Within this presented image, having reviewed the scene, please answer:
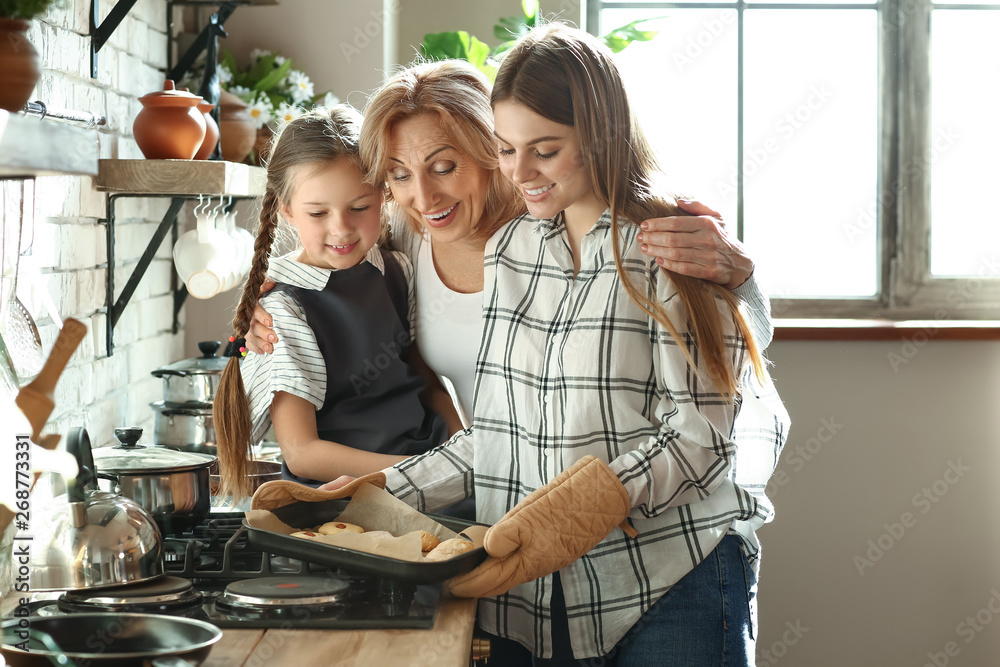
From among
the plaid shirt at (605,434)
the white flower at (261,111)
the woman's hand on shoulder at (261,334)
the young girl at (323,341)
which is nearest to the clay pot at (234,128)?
the white flower at (261,111)

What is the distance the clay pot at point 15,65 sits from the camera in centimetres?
71

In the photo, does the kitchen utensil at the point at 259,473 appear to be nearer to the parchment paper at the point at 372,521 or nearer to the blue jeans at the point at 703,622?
the parchment paper at the point at 372,521

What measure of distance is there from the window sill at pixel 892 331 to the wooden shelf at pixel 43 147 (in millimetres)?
1988

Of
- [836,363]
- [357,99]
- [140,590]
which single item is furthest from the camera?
[836,363]

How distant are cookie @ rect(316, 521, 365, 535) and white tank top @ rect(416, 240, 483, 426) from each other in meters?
0.37

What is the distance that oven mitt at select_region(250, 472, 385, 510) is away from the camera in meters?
1.10

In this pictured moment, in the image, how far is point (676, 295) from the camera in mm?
1096

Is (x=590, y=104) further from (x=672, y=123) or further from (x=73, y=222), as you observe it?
(x=672, y=123)

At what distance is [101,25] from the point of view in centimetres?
153

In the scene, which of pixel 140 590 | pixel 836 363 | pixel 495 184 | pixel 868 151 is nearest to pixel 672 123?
pixel 868 151

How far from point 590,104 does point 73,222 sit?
869 mm

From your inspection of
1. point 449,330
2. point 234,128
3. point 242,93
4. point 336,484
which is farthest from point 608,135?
point 242,93

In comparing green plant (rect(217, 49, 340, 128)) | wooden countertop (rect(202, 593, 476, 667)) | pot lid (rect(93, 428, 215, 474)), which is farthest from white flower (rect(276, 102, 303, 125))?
wooden countertop (rect(202, 593, 476, 667))

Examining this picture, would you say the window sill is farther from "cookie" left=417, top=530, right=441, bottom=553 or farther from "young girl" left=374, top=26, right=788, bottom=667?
"cookie" left=417, top=530, right=441, bottom=553
